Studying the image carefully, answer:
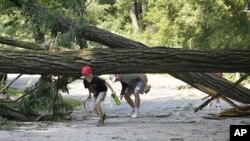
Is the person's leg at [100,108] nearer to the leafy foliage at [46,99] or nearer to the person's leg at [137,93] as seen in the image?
the leafy foliage at [46,99]

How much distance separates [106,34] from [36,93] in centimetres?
197

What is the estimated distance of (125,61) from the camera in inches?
332

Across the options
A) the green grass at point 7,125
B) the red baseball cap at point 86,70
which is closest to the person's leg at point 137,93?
→ the green grass at point 7,125

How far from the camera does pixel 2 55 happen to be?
8586 mm

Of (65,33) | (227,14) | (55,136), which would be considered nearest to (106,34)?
(65,33)

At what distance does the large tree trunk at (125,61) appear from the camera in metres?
8.19

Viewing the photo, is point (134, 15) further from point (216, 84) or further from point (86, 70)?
point (86, 70)

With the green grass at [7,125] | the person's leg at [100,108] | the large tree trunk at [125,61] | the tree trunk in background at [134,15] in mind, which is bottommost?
the green grass at [7,125]

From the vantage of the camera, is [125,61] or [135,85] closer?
[125,61]

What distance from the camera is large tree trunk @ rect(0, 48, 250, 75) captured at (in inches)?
322

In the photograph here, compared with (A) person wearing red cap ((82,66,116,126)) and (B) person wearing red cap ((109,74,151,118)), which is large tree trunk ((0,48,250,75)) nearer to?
(A) person wearing red cap ((82,66,116,126))

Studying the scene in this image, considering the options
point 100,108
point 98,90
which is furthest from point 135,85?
point 100,108

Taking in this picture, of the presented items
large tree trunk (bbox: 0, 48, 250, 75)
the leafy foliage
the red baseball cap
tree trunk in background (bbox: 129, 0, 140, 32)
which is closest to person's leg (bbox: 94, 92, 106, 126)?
the leafy foliage

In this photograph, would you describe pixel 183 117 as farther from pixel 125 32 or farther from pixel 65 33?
pixel 125 32
